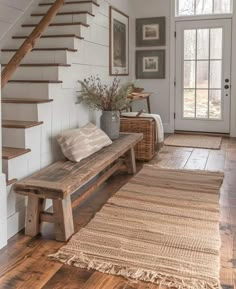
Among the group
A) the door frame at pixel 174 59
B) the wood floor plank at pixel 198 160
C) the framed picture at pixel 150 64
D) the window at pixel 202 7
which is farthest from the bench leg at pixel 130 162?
the window at pixel 202 7

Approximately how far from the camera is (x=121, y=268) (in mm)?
2072

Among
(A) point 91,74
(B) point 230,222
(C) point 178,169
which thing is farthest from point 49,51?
(B) point 230,222

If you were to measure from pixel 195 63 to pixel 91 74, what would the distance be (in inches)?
109

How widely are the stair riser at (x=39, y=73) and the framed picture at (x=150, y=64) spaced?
336 cm

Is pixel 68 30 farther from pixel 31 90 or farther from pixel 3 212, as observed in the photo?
pixel 3 212

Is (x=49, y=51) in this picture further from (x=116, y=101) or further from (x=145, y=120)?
(x=145, y=120)

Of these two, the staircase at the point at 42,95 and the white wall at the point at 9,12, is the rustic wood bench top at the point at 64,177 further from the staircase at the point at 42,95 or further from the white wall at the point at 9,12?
the white wall at the point at 9,12

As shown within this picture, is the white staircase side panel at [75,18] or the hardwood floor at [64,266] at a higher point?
the white staircase side panel at [75,18]

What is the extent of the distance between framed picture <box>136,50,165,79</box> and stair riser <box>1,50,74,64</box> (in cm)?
309

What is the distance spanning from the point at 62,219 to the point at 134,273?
2.10 ft

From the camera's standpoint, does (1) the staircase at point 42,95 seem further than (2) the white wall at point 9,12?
No

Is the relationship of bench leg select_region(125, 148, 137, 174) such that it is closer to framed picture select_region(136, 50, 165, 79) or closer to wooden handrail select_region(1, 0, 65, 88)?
wooden handrail select_region(1, 0, 65, 88)

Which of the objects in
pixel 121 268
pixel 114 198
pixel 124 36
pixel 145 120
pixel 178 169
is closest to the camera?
pixel 121 268

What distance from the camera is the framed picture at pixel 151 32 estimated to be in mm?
6398
